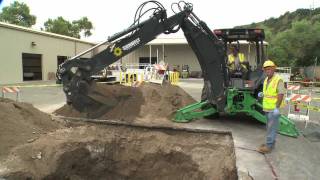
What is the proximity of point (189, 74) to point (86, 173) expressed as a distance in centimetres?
3804

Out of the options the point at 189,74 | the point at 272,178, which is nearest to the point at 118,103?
the point at 272,178

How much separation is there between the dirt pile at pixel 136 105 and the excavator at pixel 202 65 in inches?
12.4

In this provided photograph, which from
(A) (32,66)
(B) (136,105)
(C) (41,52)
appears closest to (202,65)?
(B) (136,105)

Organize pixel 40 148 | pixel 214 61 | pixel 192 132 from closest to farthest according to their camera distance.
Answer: pixel 40 148, pixel 192 132, pixel 214 61

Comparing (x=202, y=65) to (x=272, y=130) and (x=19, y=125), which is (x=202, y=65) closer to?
(x=272, y=130)

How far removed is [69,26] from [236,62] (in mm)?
60350

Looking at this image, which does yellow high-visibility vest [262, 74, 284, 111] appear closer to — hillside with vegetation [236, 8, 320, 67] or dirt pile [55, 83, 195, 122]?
dirt pile [55, 83, 195, 122]

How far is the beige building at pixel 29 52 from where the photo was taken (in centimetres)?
3041

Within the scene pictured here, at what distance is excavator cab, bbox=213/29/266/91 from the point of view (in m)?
10.9

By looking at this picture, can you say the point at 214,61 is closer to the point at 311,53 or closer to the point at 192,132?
the point at 192,132

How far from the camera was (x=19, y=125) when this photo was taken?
322 inches

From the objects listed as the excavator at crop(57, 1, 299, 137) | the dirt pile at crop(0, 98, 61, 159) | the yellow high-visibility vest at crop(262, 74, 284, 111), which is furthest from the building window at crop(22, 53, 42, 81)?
the yellow high-visibility vest at crop(262, 74, 284, 111)

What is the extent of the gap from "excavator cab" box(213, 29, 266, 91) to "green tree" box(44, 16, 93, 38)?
187 feet

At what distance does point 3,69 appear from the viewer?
30.1 m
